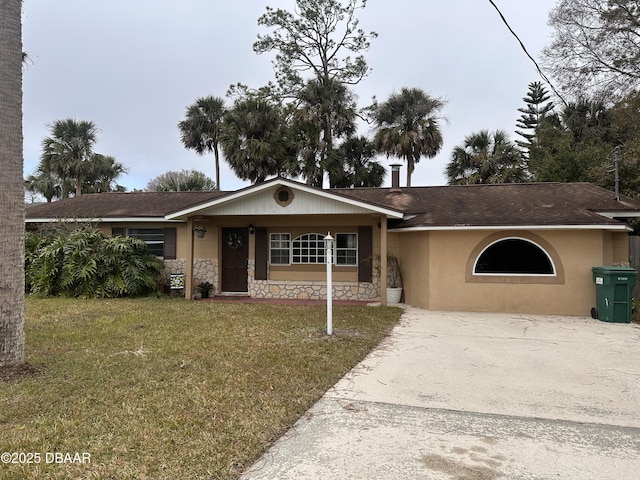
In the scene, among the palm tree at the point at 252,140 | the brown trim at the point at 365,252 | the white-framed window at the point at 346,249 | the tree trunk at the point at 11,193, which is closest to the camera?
the tree trunk at the point at 11,193

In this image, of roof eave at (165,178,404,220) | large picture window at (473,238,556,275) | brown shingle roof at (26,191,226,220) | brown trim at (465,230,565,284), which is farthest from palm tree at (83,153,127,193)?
large picture window at (473,238,556,275)

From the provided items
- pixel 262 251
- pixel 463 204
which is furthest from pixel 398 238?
pixel 262 251

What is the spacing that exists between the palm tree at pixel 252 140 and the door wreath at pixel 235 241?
8785mm

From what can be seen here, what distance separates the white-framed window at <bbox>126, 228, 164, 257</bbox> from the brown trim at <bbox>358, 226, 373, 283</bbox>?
6390mm

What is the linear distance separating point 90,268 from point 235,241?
164 inches

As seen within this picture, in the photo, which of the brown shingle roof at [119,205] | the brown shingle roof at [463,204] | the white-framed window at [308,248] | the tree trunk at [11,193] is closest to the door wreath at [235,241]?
the brown shingle roof at [119,205]

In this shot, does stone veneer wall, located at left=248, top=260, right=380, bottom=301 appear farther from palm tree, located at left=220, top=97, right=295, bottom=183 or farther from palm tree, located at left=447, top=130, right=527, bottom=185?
palm tree, located at left=447, top=130, right=527, bottom=185

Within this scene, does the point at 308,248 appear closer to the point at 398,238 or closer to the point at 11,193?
the point at 398,238

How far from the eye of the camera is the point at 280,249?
1277 cm

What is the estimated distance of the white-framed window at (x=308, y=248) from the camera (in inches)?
492

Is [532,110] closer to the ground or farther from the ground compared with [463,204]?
farther from the ground

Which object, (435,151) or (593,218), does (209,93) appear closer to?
(435,151)

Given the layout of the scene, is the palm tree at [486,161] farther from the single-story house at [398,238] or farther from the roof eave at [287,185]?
the roof eave at [287,185]

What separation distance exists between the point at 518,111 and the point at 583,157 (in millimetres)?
13584
